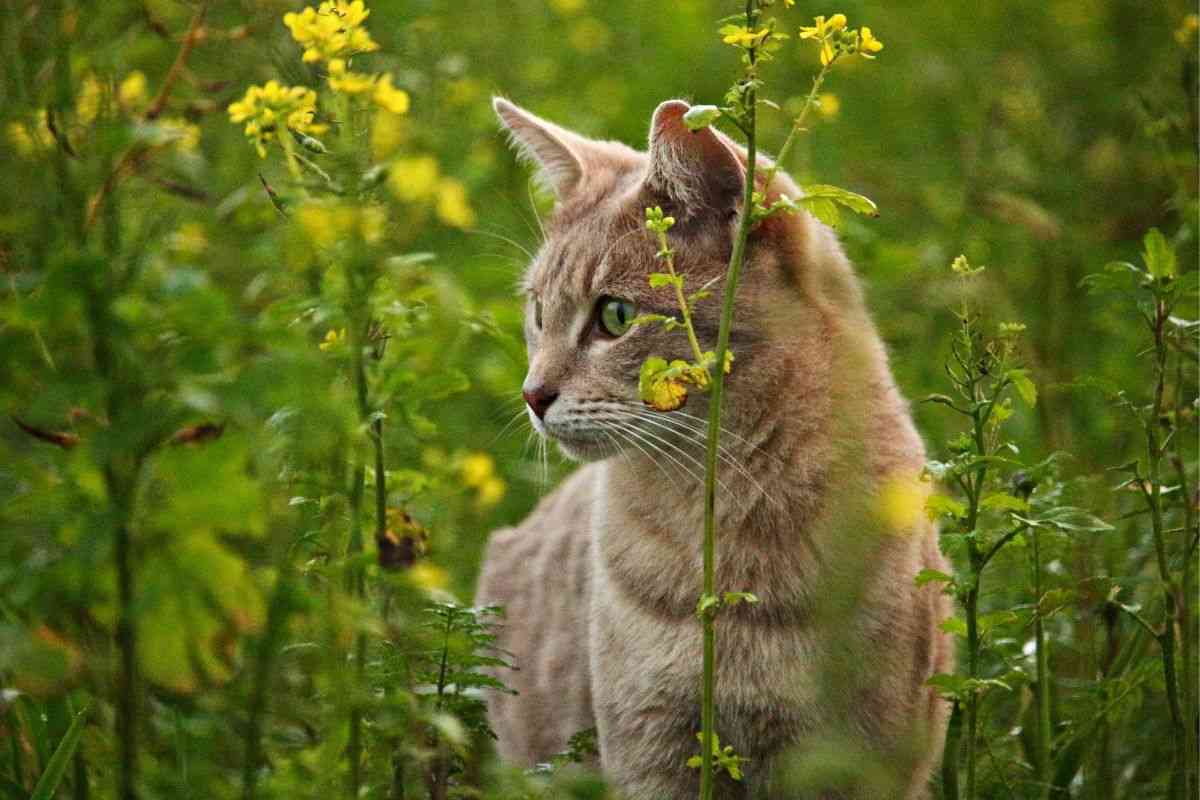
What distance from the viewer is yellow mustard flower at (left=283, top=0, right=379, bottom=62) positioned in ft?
5.65

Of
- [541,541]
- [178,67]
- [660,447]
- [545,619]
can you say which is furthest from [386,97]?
[541,541]

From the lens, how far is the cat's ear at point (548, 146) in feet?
9.46

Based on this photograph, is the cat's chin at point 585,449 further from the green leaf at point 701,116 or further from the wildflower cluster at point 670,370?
the green leaf at point 701,116

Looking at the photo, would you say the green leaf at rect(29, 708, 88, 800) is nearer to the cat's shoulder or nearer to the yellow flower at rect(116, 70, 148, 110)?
the yellow flower at rect(116, 70, 148, 110)

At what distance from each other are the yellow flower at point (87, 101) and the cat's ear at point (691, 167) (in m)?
0.94

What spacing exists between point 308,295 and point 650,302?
0.92m

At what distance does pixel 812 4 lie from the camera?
5.46 metres

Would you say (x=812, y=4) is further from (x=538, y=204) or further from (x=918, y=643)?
(x=918, y=643)

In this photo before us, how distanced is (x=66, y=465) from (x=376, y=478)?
1.75 ft

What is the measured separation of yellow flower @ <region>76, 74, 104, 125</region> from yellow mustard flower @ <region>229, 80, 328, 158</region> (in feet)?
0.66

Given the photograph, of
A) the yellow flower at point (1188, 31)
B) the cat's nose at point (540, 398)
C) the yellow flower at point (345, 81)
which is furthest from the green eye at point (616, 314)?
the yellow flower at point (1188, 31)

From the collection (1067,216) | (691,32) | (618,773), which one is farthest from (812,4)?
(618,773)

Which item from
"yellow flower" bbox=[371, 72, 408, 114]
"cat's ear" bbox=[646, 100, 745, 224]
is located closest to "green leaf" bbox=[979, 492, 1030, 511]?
"cat's ear" bbox=[646, 100, 745, 224]

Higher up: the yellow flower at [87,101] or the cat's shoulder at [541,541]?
the yellow flower at [87,101]
